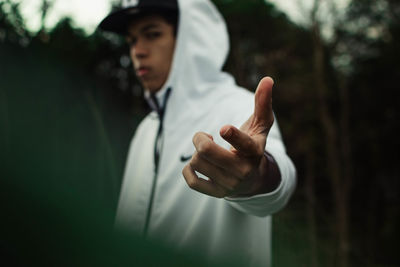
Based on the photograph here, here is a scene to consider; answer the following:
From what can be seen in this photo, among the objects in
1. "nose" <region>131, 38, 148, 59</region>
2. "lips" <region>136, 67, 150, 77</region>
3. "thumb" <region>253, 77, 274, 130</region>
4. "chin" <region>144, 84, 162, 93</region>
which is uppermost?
"nose" <region>131, 38, 148, 59</region>

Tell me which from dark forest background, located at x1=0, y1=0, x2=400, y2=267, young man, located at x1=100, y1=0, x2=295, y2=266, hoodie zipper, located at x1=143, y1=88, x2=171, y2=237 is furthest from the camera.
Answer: hoodie zipper, located at x1=143, y1=88, x2=171, y2=237

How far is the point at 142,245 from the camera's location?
27 cm

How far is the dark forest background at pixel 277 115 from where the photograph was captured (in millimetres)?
269

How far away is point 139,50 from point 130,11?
0.20 m

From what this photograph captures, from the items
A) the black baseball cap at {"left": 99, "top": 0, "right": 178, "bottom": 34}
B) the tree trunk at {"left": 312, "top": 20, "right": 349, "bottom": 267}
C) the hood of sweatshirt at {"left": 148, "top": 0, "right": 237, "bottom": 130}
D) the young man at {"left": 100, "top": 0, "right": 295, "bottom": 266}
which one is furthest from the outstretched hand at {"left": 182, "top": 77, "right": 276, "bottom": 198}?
the tree trunk at {"left": 312, "top": 20, "right": 349, "bottom": 267}

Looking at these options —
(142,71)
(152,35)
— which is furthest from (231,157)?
(152,35)

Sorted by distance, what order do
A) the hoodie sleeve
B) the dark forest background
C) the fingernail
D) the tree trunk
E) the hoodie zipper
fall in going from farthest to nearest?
the tree trunk → the hoodie zipper → the hoodie sleeve → the fingernail → the dark forest background

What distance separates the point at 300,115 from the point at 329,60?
1780 millimetres

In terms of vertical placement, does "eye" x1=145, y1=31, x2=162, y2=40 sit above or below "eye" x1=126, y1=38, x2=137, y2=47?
above

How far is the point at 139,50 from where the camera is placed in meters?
1.55

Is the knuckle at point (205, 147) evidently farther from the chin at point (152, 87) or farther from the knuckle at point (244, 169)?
the chin at point (152, 87)

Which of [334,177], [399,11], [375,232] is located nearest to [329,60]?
[399,11]

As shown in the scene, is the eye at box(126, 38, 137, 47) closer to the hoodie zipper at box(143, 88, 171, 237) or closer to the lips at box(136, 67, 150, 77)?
the lips at box(136, 67, 150, 77)

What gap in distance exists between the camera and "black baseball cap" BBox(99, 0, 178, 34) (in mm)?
1537
